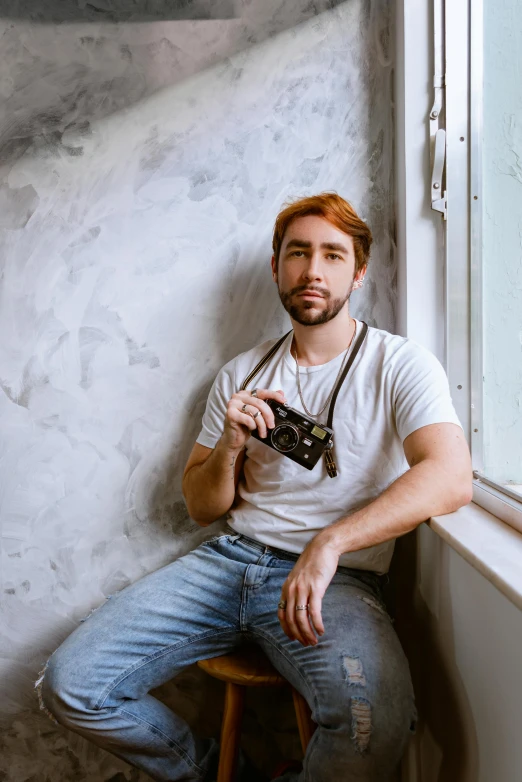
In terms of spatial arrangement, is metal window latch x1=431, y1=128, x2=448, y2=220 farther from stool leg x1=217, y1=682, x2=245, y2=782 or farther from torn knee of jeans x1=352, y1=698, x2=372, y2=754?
stool leg x1=217, y1=682, x2=245, y2=782

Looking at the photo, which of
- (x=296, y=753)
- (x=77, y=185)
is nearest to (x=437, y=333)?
(x=77, y=185)

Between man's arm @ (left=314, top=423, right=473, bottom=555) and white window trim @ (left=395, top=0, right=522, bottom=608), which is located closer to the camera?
man's arm @ (left=314, top=423, right=473, bottom=555)

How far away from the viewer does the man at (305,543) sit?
913 mm

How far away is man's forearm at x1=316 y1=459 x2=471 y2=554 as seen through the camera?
949 millimetres

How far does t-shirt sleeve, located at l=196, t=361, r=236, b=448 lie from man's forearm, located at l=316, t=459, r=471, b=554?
1.18 feet

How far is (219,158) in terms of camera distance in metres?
1.35

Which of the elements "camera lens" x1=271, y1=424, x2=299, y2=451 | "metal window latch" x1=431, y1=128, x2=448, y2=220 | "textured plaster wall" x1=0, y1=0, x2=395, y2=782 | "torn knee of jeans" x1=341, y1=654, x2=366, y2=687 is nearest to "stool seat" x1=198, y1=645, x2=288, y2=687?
"torn knee of jeans" x1=341, y1=654, x2=366, y2=687

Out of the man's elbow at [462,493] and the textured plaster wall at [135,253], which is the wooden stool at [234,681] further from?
the man's elbow at [462,493]

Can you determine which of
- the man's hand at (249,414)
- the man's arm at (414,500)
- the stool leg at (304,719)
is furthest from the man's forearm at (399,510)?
the stool leg at (304,719)

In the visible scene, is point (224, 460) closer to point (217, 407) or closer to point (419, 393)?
point (217, 407)

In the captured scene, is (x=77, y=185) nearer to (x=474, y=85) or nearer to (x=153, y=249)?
(x=153, y=249)

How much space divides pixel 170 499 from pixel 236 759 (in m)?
0.53

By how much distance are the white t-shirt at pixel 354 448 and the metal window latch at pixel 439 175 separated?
285mm

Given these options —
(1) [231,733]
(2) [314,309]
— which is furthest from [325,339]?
(1) [231,733]
